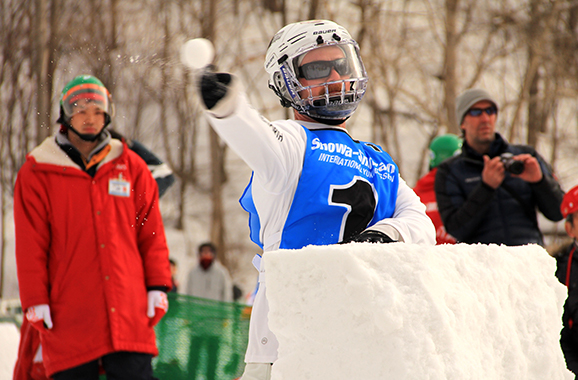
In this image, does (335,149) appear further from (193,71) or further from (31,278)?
(31,278)

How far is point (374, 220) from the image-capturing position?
2.33 m

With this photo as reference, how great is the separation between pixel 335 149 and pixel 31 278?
6.95 ft

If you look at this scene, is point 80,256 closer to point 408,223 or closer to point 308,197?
point 308,197

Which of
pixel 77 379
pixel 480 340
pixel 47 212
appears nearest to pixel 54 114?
pixel 47 212

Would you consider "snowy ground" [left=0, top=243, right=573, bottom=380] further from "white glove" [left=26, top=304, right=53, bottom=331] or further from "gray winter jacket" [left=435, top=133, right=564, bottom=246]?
"gray winter jacket" [left=435, top=133, right=564, bottom=246]

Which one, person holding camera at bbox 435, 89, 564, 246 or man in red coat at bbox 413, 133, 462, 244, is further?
man in red coat at bbox 413, 133, 462, 244

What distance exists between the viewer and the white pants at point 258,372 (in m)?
2.13

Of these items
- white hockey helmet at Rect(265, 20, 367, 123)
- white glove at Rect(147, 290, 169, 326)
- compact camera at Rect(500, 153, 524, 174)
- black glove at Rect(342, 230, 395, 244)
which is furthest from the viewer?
compact camera at Rect(500, 153, 524, 174)

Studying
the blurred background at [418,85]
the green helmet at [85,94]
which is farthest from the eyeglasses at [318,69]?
the blurred background at [418,85]

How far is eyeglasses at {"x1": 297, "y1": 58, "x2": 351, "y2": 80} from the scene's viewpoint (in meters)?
2.37

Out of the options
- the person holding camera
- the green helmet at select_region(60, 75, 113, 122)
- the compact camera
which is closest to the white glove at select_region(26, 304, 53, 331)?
the green helmet at select_region(60, 75, 113, 122)

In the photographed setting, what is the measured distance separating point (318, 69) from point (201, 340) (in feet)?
10.6

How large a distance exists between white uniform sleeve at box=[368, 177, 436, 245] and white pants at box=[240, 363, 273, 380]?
57 centimetres

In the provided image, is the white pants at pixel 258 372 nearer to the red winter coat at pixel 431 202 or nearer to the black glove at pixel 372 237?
the black glove at pixel 372 237
